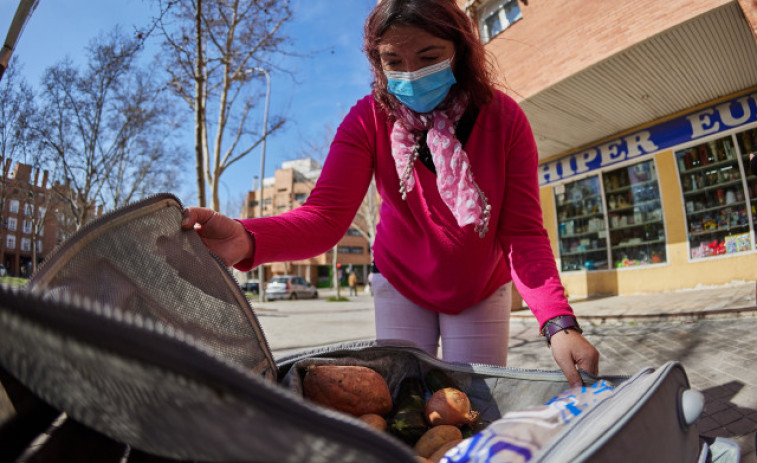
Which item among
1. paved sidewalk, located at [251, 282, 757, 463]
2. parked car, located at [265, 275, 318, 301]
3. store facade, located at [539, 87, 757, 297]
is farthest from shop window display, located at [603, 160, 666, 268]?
parked car, located at [265, 275, 318, 301]

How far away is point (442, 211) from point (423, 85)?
0.50 meters

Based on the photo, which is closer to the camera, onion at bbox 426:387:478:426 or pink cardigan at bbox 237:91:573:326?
onion at bbox 426:387:478:426

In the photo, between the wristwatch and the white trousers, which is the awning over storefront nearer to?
the white trousers

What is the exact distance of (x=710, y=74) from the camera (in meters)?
7.27

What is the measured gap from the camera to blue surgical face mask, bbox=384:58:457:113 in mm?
1592

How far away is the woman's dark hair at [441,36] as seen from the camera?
1.45 m

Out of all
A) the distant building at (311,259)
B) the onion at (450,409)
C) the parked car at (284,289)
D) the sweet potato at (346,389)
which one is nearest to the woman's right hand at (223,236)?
the sweet potato at (346,389)

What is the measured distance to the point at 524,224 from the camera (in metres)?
1.53

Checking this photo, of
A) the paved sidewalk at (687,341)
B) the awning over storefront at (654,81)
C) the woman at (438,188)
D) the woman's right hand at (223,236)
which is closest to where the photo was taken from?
the woman's right hand at (223,236)

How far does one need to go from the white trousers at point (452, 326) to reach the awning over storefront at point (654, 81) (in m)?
6.74

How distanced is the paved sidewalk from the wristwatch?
0.51 meters

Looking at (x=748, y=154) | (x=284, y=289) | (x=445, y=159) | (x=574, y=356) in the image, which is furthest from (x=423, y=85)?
(x=284, y=289)

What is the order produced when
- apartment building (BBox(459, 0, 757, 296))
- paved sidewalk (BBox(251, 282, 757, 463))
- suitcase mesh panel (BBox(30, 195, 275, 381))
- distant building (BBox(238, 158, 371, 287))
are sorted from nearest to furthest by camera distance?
suitcase mesh panel (BBox(30, 195, 275, 381)) → paved sidewalk (BBox(251, 282, 757, 463)) → apartment building (BBox(459, 0, 757, 296)) → distant building (BBox(238, 158, 371, 287))

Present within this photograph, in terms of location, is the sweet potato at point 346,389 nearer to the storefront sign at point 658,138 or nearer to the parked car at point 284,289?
the storefront sign at point 658,138
